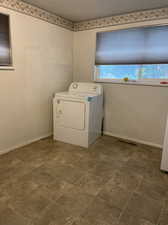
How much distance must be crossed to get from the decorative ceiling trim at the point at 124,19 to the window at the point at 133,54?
0.15 meters

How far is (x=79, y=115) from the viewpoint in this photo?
2756 millimetres

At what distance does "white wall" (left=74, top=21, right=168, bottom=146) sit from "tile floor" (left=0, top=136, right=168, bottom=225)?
1.45 ft

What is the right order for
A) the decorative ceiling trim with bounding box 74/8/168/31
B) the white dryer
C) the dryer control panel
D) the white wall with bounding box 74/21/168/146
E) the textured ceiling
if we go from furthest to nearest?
the dryer control panel, the white wall with bounding box 74/21/168/146, the white dryer, the decorative ceiling trim with bounding box 74/8/168/31, the textured ceiling

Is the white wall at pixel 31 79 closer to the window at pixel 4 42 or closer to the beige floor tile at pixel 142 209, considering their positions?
the window at pixel 4 42

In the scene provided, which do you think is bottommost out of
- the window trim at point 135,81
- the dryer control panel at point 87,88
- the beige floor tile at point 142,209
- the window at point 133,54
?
the beige floor tile at point 142,209

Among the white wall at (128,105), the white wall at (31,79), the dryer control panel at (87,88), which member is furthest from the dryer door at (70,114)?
the white wall at (128,105)

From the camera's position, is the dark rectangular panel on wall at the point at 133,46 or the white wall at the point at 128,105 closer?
the dark rectangular panel on wall at the point at 133,46

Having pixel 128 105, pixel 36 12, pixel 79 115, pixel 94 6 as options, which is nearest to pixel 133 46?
pixel 94 6

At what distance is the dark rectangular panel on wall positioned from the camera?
263 cm

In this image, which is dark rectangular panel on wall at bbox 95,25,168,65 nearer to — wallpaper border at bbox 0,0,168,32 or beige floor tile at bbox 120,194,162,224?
wallpaper border at bbox 0,0,168,32

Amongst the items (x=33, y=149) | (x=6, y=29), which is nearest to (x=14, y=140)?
(x=33, y=149)

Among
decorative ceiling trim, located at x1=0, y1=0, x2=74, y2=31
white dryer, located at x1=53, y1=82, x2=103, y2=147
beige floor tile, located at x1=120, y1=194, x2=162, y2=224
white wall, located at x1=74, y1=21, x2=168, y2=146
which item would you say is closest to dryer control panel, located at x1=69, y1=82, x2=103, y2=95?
white dryer, located at x1=53, y1=82, x2=103, y2=147

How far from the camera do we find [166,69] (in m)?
2.71

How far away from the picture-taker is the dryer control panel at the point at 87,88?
10.1 feet
